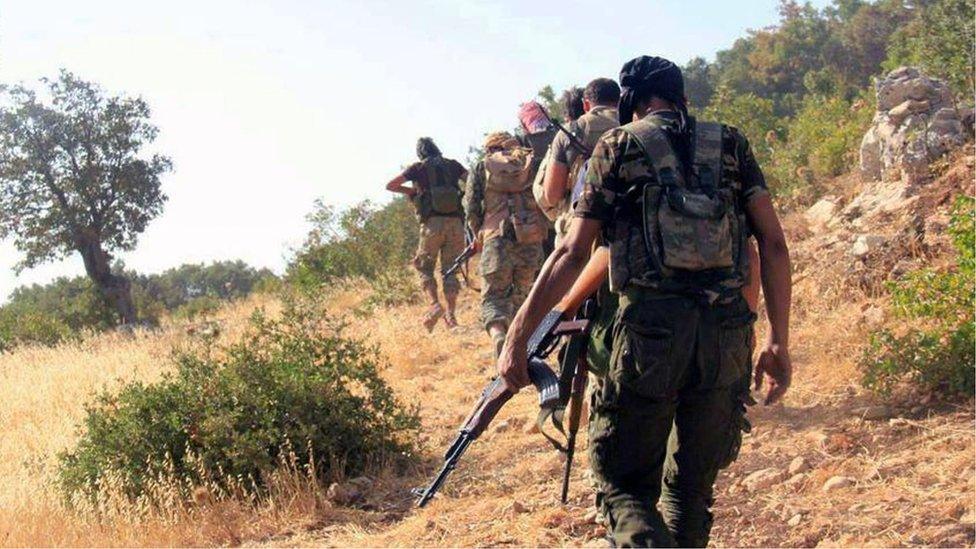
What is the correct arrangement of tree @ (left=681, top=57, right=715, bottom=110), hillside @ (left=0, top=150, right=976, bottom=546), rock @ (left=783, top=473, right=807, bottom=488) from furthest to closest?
tree @ (left=681, top=57, right=715, bottom=110) → rock @ (left=783, top=473, right=807, bottom=488) → hillside @ (left=0, top=150, right=976, bottom=546)

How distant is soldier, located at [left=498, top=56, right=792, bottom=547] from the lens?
10.1 ft

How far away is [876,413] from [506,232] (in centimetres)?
260

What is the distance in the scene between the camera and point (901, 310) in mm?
5605

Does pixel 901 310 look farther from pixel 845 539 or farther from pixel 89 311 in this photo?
pixel 89 311

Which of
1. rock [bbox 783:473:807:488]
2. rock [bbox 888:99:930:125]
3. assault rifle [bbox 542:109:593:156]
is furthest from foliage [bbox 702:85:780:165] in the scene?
rock [bbox 783:473:807:488]

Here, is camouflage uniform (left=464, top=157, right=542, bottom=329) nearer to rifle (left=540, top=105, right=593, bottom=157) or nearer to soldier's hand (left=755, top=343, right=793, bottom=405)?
rifle (left=540, top=105, right=593, bottom=157)

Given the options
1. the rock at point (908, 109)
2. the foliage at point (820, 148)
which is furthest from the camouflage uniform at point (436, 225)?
the rock at point (908, 109)

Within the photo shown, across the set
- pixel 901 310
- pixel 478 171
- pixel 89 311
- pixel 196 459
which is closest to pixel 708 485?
pixel 901 310

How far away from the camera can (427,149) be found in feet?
32.6

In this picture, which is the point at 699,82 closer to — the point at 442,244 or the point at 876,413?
the point at 442,244

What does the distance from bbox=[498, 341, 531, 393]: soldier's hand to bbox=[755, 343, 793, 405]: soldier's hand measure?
75 cm

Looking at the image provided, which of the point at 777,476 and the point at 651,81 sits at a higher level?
the point at 651,81

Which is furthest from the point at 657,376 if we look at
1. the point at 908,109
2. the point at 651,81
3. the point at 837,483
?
the point at 908,109

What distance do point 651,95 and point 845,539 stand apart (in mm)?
1906
